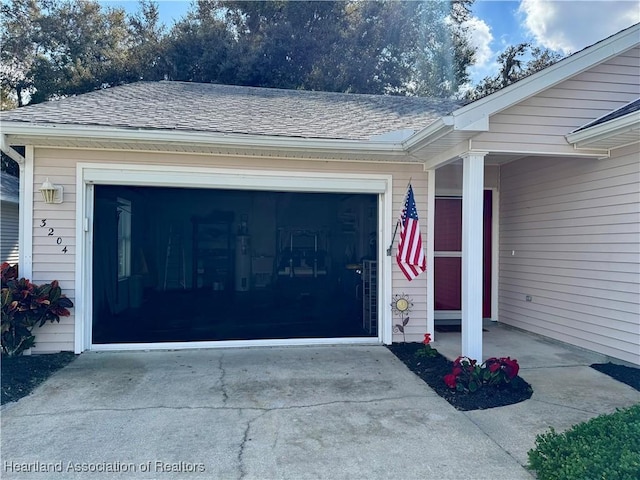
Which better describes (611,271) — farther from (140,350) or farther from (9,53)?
(9,53)

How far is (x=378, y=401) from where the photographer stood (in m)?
4.03

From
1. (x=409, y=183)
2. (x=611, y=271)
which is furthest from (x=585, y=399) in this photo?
(x=409, y=183)

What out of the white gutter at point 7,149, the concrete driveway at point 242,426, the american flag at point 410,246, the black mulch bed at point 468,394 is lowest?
the concrete driveway at point 242,426

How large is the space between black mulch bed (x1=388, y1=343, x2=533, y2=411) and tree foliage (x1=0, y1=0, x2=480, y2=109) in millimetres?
11963

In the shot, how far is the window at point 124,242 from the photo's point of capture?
5.87 meters

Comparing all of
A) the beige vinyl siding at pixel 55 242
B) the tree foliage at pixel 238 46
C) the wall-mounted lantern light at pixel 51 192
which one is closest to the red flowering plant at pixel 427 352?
the beige vinyl siding at pixel 55 242

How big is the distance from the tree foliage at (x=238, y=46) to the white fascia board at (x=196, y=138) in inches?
399

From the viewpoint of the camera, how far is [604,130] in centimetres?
441

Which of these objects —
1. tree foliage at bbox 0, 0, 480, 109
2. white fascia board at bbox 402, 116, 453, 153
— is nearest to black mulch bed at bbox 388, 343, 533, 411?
white fascia board at bbox 402, 116, 453, 153

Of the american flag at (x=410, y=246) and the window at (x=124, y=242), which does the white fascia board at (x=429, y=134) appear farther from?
the window at (x=124, y=242)

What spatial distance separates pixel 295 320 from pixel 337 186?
2.04m

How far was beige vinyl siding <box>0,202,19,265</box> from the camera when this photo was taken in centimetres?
915

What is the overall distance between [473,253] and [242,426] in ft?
9.54

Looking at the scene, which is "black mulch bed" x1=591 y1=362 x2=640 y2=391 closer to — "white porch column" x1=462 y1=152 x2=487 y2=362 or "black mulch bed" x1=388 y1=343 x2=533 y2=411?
"black mulch bed" x1=388 y1=343 x2=533 y2=411
